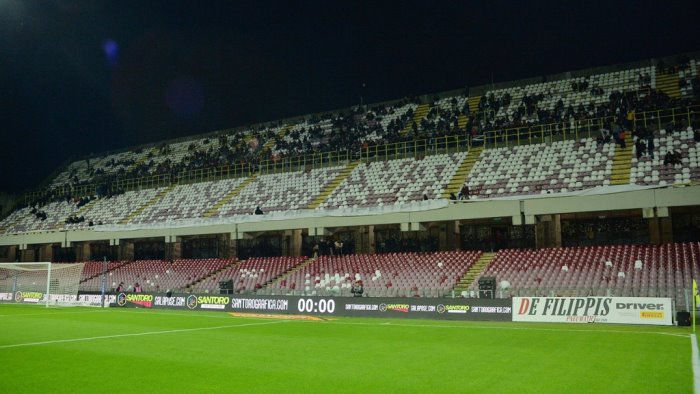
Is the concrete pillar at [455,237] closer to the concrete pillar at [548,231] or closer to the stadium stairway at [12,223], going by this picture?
the concrete pillar at [548,231]

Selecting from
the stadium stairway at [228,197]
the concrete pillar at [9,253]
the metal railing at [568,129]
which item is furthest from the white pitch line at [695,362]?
the concrete pillar at [9,253]

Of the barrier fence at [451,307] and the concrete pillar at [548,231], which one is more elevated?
the concrete pillar at [548,231]

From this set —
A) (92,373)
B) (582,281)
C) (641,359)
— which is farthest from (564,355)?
(582,281)

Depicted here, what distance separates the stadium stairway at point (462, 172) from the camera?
1398 inches

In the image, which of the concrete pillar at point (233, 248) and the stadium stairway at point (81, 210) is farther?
the stadium stairway at point (81, 210)

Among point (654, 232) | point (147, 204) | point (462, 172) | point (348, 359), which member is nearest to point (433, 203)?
point (462, 172)

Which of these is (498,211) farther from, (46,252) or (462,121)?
(46,252)

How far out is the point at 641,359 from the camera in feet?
41.9

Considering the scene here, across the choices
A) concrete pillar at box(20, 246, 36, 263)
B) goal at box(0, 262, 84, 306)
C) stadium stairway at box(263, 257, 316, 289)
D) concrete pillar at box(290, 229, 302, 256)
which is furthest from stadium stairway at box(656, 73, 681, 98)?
concrete pillar at box(20, 246, 36, 263)

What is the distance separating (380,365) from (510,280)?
59.0 feet

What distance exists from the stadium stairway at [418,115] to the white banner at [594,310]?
911 inches

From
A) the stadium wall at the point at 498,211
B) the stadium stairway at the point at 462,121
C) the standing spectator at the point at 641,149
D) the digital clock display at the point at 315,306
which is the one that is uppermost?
the stadium stairway at the point at 462,121

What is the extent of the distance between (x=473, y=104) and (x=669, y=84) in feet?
44.5

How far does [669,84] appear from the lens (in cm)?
3734
